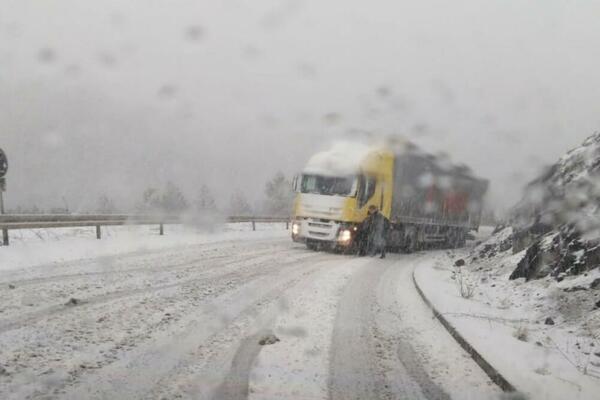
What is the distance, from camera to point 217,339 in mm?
6574

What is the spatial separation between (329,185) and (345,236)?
1823 millimetres

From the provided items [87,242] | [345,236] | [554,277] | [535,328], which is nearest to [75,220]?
[87,242]

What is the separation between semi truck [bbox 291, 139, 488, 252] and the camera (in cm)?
1927

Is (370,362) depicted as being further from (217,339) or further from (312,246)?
(312,246)

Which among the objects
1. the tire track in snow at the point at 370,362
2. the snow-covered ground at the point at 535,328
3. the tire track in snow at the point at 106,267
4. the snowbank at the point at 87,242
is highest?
the snowbank at the point at 87,242

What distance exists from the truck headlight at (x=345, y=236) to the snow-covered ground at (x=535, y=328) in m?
7.26

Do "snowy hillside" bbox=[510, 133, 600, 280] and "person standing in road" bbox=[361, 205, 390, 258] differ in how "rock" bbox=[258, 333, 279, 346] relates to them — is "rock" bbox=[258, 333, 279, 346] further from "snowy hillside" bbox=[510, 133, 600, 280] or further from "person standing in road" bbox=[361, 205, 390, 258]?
"person standing in road" bbox=[361, 205, 390, 258]

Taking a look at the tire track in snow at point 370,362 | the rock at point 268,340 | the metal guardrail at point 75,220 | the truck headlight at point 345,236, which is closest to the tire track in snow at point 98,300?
the rock at point 268,340

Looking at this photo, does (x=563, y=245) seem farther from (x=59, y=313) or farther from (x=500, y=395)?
(x=59, y=313)

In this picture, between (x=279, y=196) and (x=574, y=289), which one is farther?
(x=279, y=196)

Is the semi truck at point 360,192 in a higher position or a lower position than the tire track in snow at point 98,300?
higher

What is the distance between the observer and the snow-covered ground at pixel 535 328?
5272 millimetres

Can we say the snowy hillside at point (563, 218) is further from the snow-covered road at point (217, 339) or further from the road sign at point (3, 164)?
the road sign at point (3, 164)

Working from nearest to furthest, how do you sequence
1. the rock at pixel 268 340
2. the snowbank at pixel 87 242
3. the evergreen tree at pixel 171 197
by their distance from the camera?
1. the rock at pixel 268 340
2. the snowbank at pixel 87 242
3. the evergreen tree at pixel 171 197
